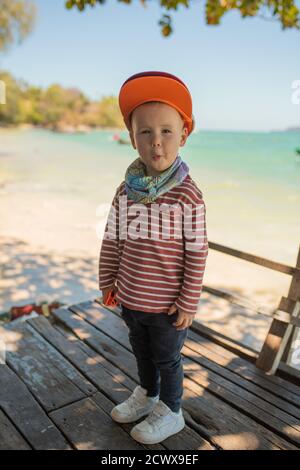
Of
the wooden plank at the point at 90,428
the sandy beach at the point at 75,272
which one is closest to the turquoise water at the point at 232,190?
the sandy beach at the point at 75,272

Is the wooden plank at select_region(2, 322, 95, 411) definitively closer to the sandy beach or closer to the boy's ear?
the sandy beach

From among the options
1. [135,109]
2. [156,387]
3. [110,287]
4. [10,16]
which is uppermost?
[10,16]

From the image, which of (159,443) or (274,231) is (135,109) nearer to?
(159,443)

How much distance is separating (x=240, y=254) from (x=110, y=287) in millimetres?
1424

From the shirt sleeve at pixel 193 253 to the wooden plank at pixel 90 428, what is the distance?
3.07 ft

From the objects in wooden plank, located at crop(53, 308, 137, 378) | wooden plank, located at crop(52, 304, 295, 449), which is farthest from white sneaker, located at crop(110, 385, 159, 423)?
wooden plank, located at crop(53, 308, 137, 378)

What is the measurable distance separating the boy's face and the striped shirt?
0.18 m

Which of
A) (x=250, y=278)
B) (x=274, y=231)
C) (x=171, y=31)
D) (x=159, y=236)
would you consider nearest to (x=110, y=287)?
(x=159, y=236)

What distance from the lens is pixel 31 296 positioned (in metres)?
6.13

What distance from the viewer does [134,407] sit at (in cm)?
247

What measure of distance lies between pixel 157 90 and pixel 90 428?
202cm

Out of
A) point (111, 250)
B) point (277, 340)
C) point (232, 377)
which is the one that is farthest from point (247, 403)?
point (111, 250)

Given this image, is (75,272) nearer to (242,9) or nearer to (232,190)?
(242,9)

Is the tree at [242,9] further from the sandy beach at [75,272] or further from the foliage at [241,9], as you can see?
the sandy beach at [75,272]
